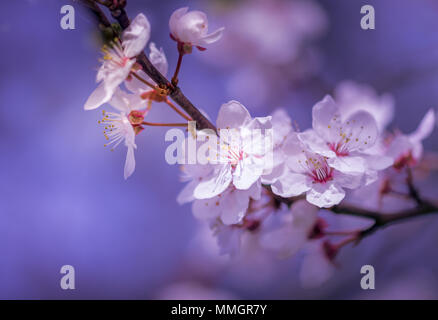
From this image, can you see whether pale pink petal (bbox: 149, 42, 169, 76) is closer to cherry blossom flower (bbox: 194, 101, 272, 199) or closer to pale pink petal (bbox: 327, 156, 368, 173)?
cherry blossom flower (bbox: 194, 101, 272, 199)

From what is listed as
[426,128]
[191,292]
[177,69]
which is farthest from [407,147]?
[191,292]

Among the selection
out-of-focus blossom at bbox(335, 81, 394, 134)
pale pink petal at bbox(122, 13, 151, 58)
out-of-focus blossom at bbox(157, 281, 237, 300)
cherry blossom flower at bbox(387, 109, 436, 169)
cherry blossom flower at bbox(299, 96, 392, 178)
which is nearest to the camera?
pale pink petal at bbox(122, 13, 151, 58)

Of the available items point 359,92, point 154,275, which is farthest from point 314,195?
point 154,275

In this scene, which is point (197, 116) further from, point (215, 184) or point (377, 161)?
point (377, 161)

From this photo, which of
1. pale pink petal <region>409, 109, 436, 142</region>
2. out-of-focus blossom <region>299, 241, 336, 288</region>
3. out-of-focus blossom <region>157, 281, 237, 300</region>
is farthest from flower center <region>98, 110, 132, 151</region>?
out-of-focus blossom <region>157, 281, 237, 300</region>

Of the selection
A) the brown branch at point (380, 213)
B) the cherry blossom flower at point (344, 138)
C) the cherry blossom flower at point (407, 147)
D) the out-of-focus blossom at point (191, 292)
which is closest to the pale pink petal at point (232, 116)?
the cherry blossom flower at point (344, 138)

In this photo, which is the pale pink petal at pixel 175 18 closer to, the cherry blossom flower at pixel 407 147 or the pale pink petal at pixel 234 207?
the pale pink petal at pixel 234 207
